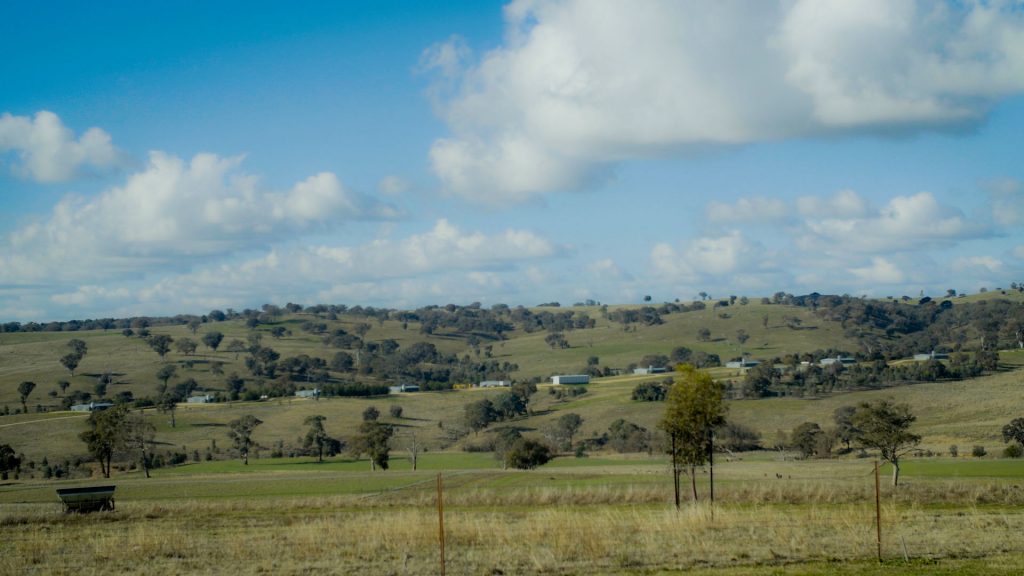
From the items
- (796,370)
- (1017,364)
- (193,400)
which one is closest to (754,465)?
(796,370)

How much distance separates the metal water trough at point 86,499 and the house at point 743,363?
130 meters

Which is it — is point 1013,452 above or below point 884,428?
below

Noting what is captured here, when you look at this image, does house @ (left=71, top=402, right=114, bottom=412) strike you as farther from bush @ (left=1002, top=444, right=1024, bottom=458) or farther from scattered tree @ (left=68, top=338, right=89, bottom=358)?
bush @ (left=1002, top=444, right=1024, bottom=458)

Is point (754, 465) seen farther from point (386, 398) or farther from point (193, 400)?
point (193, 400)

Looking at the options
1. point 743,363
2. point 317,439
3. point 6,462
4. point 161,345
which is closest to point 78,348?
point 161,345

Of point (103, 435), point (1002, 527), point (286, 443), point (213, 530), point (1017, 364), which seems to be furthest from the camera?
point (1017, 364)

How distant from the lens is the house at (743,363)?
163087mm

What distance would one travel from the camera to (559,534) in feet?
84.6

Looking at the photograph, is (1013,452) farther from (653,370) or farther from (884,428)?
(653,370)

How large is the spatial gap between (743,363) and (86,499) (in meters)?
139

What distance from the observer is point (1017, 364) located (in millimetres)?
135750

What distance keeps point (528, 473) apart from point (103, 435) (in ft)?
155

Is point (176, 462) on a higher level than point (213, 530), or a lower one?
lower

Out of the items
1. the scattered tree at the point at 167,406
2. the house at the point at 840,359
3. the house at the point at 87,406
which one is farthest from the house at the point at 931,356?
the house at the point at 87,406
